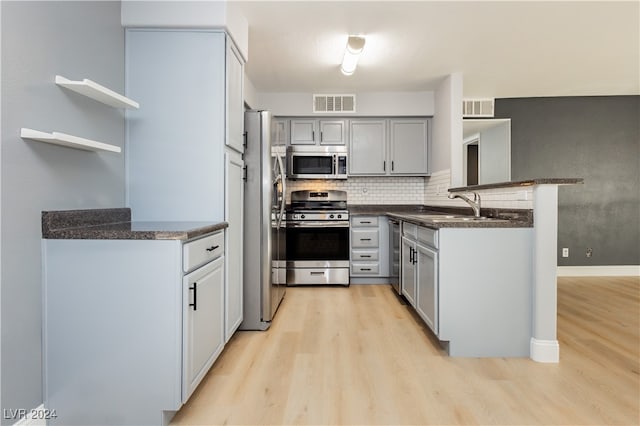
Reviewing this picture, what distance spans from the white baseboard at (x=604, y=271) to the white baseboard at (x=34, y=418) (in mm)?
5689

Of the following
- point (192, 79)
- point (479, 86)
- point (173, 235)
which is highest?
point (479, 86)

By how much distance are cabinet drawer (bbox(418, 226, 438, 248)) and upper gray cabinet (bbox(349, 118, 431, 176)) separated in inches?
82.9

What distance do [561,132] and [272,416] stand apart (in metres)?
5.35

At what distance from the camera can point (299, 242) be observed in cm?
444

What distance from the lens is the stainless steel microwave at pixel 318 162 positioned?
4773mm

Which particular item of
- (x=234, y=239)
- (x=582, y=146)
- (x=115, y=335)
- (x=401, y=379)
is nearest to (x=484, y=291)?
(x=401, y=379)

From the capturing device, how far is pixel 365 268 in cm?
470

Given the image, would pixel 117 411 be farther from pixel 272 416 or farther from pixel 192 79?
pixel 192 79

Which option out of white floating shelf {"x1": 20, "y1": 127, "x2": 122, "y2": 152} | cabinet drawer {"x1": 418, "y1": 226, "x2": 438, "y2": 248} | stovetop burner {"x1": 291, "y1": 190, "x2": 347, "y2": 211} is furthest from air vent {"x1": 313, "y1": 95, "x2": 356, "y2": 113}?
white floating shelf {"x1": 20, "y1": 127, "x2": 122, "y2": 152}

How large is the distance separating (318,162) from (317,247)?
116 cm

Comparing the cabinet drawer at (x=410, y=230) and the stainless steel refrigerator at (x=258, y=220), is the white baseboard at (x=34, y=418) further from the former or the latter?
the cabinet drawer at (x=410, y=230)

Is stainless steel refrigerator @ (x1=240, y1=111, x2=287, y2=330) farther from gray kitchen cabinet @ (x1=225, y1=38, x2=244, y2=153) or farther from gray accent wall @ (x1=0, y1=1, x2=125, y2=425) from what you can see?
gray accent wall @ (x1=0, y1=1, x2=125, y2=425)

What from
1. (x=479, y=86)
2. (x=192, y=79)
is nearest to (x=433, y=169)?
(x=479, y=86)

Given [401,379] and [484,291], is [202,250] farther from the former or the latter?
[484,291]
